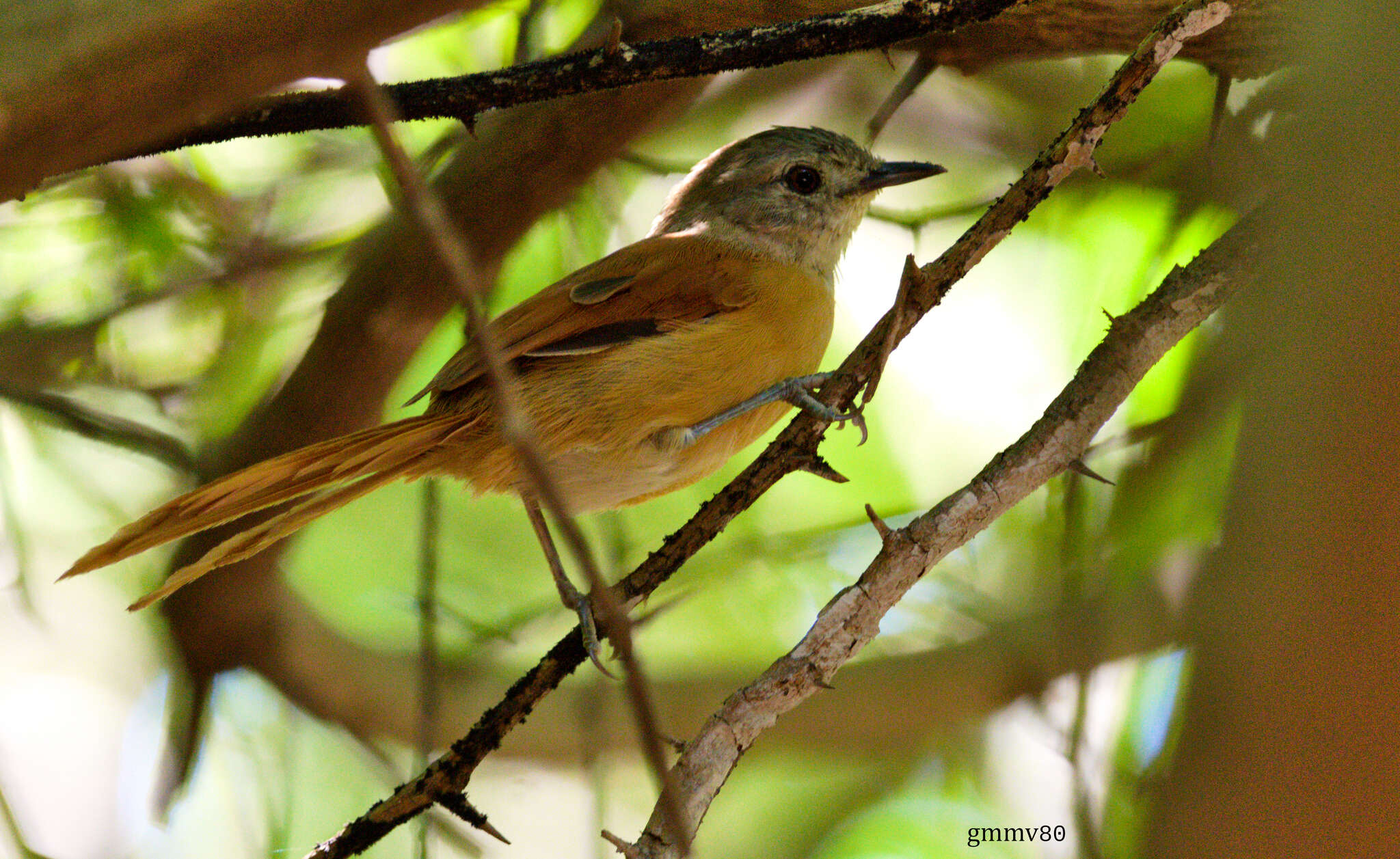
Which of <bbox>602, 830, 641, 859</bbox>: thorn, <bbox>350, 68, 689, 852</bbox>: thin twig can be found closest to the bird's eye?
<bbox>602, 830, 641, 859</bbox>: thorn

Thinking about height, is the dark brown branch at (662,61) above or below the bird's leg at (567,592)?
above

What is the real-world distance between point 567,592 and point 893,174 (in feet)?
5.86

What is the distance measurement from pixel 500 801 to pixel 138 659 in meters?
1.50

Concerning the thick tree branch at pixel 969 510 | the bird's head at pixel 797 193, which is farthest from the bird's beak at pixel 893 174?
the thick tree branch at pixel 969 510

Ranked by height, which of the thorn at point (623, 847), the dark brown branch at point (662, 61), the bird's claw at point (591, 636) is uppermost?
the dark brown branch at point (662, 61)

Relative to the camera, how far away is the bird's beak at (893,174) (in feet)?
12.6

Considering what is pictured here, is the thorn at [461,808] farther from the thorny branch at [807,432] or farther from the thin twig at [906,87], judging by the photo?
the thin twig at [906,87]

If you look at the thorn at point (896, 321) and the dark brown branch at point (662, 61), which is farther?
the dark brown branch at point (662, 61)

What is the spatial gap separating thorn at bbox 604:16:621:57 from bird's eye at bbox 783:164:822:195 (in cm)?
152

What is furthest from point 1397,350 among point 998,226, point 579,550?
point 579,550

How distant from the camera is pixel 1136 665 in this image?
3.47 m

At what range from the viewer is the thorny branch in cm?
225

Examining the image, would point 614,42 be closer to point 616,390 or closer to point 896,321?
point 896,321

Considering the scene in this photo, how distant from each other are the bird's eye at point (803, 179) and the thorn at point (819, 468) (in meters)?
1.61
